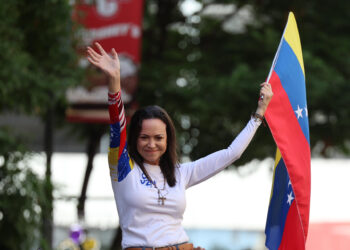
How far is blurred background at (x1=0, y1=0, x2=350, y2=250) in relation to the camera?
9.27 metres

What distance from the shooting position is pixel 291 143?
4.52 meters

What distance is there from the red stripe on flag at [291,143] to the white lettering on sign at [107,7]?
663 centimetres

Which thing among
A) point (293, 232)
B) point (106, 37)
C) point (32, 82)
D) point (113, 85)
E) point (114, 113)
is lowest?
point (293, 232)

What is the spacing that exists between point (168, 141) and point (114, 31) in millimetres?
7161

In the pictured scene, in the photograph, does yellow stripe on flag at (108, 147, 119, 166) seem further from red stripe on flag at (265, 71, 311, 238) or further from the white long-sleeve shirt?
red stripe on flag at (265, 71, 311, 238)

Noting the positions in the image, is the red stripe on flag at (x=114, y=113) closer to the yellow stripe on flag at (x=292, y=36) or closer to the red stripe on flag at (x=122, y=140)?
the red stripe on flag at (x=122, y=140)

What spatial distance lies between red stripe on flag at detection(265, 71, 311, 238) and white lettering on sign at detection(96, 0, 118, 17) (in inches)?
261

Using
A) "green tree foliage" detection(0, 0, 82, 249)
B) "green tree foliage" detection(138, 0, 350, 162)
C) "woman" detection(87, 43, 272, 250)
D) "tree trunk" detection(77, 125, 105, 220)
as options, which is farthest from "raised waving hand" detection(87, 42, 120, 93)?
"tree trunk" detection(77, 125, 105, 220)

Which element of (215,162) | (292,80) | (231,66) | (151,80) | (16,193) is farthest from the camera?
(231,66)

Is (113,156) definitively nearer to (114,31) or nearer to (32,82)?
(32,82)

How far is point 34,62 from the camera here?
30.7ft

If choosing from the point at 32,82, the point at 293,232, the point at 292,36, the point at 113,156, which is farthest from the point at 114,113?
the point at 32,82

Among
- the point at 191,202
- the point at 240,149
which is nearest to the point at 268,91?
the point at 240,149

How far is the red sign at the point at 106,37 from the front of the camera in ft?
35.7
